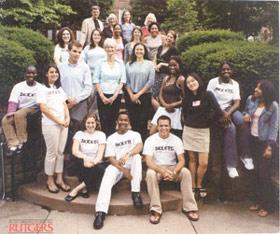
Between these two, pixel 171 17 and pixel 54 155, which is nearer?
pixel 54 155

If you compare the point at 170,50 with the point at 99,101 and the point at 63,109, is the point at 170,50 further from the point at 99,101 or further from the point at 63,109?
the point at 63,109

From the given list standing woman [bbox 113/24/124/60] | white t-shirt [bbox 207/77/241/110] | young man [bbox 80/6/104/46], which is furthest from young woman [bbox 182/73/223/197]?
young man [bbox 80/6/104/46]

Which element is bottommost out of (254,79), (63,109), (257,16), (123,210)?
(123,210)

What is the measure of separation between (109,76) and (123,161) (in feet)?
3.62

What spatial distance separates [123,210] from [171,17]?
3.77m

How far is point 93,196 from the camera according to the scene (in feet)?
15.8

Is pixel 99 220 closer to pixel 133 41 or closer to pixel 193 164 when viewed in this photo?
pixel 193 164

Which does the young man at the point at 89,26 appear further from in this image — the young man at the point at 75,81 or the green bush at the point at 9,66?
the green bush at the point at 9,66

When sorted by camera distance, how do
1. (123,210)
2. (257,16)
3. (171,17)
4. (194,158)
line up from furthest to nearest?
(171,17) < (257,16) < (194,158) < (123,210)

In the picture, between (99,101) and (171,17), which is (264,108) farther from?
(171,17)

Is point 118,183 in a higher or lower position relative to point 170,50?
lower

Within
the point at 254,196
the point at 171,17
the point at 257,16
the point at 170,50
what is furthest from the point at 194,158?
the point at 171,17

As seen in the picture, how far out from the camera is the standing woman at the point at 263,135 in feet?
15.6

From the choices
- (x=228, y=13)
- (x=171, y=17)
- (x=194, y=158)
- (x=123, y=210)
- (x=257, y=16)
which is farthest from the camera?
(x=171, y=17)
